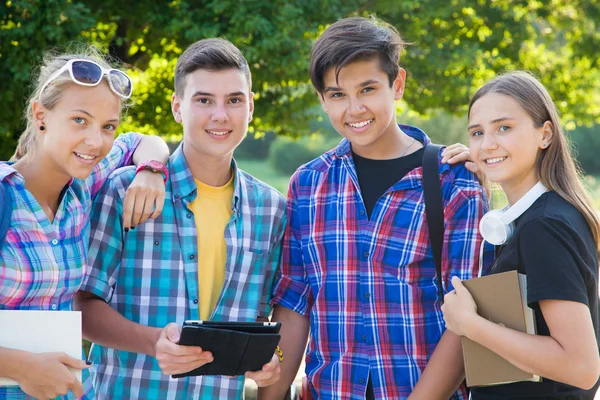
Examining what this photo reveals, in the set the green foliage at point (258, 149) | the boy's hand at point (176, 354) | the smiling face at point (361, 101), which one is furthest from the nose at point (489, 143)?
the green foliage at point (258, 149)

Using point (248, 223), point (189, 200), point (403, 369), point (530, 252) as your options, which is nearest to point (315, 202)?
point (248, 223)

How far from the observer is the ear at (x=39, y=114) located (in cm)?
304

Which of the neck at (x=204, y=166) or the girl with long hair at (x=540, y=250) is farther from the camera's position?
the neck at (x=204, y=166)

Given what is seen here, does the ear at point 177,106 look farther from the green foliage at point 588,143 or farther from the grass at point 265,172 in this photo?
the green foliage at point 588,143

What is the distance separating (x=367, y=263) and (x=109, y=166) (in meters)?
1.25

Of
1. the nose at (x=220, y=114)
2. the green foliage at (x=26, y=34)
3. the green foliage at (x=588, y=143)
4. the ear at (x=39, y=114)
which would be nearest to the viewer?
the ear at (x=39, y=114)

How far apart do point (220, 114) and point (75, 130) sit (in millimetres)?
664

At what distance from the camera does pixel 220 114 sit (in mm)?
3377

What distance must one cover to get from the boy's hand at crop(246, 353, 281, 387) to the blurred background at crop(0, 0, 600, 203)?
13.4 ft

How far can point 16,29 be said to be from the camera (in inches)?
274

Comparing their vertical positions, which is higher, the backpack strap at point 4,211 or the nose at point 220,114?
the nose at point 220,114

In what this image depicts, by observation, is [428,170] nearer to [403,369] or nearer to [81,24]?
[403,369]

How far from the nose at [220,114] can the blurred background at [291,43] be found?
130 inches

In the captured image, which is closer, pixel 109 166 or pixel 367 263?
pixel 367 263
